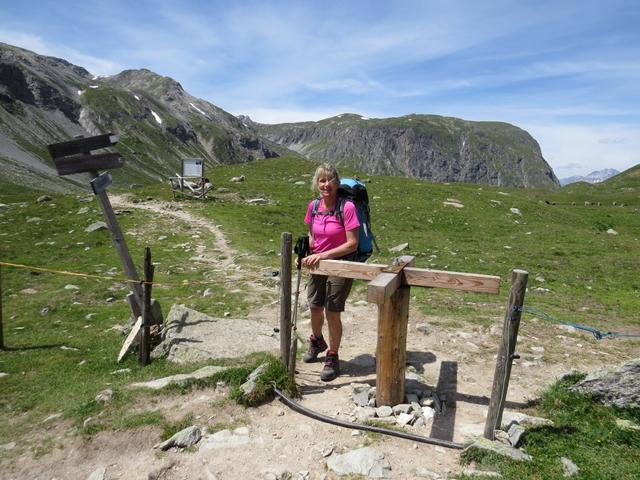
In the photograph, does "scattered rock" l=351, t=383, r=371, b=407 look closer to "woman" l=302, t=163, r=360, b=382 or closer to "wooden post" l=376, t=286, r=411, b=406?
"wooden post" l=376, t=286, r=411, b=406

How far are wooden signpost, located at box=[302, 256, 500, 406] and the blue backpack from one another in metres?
0.77

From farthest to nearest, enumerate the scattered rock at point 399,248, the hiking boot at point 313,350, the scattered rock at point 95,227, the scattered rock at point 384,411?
the scattered rock at point 95,227 → the scattered rock at point 399,248 → the hiking boot at point 313,350 → the scattered rock at point 384,411

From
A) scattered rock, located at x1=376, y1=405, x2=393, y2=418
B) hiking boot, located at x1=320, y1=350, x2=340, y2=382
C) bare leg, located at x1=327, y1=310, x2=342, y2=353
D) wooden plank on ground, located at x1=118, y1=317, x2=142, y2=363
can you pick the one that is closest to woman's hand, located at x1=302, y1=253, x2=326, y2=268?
bare leg, located at x1=327, y1=310, x2=342, y2=353

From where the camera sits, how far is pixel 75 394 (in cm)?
788

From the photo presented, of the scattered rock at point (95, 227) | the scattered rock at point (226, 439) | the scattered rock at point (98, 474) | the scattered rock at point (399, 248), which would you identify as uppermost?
the scattered rock at point (95, 227)

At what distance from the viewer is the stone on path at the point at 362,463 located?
5566 millimetres

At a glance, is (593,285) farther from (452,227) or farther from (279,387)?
(279,387)

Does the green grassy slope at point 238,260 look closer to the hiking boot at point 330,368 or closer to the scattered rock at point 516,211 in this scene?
the scattered rock at point 516,211

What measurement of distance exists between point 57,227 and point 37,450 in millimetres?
19547

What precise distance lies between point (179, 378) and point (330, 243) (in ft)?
12.5

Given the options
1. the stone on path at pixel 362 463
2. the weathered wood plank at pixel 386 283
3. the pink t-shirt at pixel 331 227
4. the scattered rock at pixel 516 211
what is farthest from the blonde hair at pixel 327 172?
the scattered rock at pixel 516 211

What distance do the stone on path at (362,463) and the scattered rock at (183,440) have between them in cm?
206

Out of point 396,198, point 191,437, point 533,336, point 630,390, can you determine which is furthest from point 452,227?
point 191,437

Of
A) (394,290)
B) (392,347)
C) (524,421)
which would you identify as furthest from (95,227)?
(524,421)
